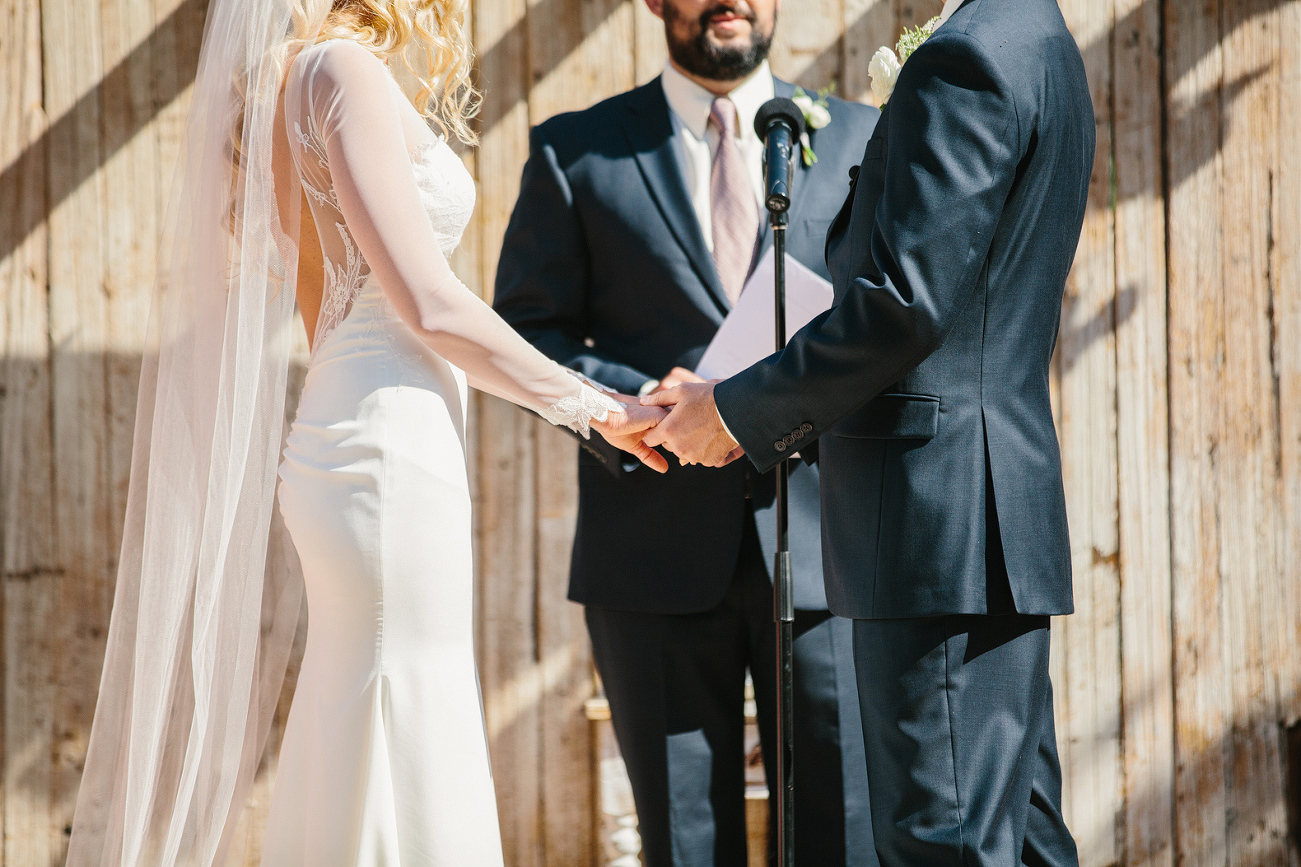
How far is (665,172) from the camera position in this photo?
2.41m

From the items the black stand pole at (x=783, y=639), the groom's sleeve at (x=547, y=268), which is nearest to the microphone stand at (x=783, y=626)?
the black stand pole at (x=783, y=639)

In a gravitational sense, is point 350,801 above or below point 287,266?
below

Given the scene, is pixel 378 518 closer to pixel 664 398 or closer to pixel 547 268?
pixel 664 398

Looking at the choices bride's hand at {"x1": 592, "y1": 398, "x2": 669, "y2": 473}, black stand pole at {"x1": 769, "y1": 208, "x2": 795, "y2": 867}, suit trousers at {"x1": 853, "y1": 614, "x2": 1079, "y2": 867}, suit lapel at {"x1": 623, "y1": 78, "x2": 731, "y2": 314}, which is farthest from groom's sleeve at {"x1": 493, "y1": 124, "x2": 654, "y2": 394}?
suit trousers at {"x1": 853, "y1": 614, "x2": 1079, "y2": 867}

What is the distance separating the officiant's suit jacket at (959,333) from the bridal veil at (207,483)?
91 cm

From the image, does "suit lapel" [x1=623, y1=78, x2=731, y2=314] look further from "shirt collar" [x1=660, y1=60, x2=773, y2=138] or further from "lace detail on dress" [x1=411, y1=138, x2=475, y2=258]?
"lace detail on dress" [x1=411, y1=138, x2=475, y2=258]

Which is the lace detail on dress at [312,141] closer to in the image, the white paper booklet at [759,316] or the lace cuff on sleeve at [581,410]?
the lace cuff on sleeve at [581,410]

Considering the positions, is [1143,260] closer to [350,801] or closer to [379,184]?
[379,184]

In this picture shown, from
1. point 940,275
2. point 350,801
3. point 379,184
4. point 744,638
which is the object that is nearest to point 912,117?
point 940,275

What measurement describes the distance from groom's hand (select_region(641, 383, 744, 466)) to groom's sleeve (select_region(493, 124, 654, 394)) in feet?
1.31

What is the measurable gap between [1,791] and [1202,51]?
4135mm

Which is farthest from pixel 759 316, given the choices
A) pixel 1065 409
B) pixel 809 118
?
pixel 1065 409

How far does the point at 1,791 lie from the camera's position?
3.02 meters

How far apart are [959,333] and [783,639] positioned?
603 mm
